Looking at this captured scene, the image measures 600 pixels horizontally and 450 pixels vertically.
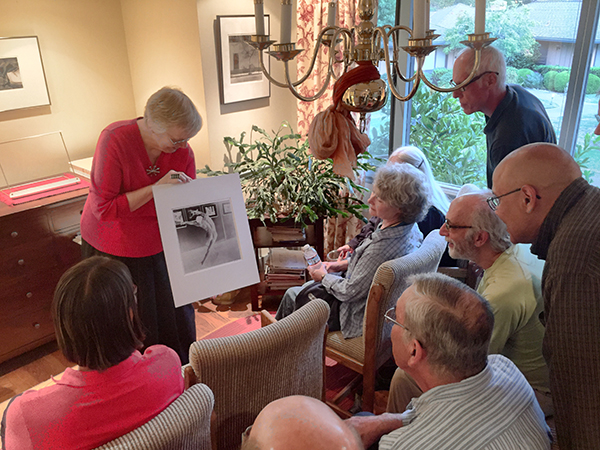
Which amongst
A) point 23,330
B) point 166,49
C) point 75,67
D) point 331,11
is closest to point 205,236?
point 331,11

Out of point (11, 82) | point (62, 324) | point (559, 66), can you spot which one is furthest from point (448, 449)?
point (11, 82)

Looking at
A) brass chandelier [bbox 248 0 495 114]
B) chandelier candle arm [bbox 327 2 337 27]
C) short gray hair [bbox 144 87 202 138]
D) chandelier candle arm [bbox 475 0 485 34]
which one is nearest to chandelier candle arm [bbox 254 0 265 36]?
brass chandelier [bbox 248 0 495 114]

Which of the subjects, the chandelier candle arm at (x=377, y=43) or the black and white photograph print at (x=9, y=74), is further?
the black and white photograph print at (x=9, y=74)

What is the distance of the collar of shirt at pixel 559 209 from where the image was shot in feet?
4.24

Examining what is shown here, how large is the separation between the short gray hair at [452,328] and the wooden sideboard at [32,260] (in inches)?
88.9

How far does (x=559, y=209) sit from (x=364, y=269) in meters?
0.94

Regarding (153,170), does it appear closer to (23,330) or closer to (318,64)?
(23,330)

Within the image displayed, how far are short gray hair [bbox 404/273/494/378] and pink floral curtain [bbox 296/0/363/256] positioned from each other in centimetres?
214

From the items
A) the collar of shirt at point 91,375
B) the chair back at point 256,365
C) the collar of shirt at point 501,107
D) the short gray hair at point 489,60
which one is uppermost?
the short gray hair at point 489,60

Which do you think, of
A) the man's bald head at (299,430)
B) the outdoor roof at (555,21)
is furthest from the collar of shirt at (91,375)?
the outdoor roof at (555,21)

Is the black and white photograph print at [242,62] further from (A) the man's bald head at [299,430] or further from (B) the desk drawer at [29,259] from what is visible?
(A) the man's bald head at [299,430]

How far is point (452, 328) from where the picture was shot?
117 centimetres

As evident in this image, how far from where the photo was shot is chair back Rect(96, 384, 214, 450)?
3.10 ft

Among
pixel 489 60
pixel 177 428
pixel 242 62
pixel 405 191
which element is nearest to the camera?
pixel 177 428
